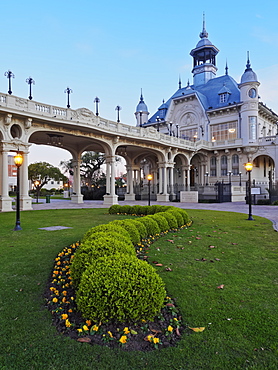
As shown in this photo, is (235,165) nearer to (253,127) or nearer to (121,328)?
(253,127)

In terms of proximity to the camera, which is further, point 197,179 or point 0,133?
point 197,179

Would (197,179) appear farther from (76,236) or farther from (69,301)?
(69,301)

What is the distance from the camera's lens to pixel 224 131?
39.2 metres

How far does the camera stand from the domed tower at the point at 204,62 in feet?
158

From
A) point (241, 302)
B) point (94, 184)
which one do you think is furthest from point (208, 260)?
point (94, 184)

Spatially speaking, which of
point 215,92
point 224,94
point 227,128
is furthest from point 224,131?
point 215,92

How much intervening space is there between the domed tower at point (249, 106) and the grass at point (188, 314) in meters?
33.1

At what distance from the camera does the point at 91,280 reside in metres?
3.00

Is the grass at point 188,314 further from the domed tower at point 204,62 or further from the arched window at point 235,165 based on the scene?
the domed tower at point 204,62

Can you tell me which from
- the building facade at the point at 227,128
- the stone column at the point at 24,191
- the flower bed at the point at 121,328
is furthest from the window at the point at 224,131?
the flower bed at the point at 121,328

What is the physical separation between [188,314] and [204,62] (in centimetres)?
5356

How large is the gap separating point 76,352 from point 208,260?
3.69 metres

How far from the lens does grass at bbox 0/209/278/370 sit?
7.80 feet

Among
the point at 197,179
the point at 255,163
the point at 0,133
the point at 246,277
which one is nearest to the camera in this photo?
the point at 246,277
